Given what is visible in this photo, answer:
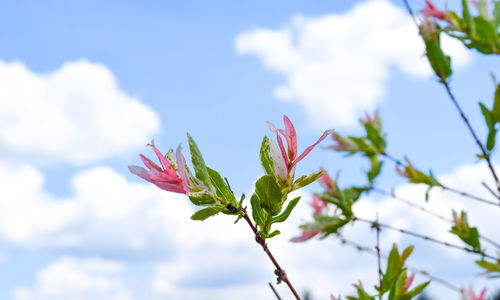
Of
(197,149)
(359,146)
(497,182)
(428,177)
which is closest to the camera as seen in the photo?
(197,149)

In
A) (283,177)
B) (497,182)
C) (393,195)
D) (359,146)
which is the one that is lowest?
(283,177)

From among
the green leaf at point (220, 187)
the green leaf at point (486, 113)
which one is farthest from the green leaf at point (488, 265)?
the green leaf at point (220, 187)

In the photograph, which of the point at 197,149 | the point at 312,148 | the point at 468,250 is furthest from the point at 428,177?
the point at 197,149

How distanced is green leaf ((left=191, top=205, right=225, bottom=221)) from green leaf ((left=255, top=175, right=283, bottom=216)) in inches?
2.9

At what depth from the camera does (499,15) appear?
1.76m

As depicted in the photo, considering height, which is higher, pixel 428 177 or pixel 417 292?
pixel 428 177

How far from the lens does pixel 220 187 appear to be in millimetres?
1017

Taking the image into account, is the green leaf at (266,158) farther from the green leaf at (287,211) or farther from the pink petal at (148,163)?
the pink petal at (148,163)

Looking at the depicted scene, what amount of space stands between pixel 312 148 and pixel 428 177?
1.15m

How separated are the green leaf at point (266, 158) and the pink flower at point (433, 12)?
112cm

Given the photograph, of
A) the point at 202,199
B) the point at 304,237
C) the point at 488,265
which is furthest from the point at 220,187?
the point at 304,237

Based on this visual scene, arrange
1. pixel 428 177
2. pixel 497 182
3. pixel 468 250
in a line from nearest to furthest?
pixel 497 182 → pixel 468 250 → pixel 428 177

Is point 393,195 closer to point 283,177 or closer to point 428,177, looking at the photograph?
point 428,177

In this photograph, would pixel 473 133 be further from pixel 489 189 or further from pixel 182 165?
pixel 182 165
